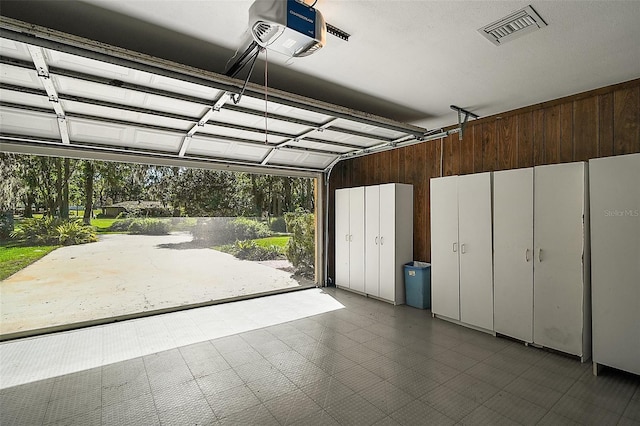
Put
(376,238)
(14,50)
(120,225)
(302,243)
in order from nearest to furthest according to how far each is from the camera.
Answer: (14,50) < (120,225) < (376,238) < (302,243)

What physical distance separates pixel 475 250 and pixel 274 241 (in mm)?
3772

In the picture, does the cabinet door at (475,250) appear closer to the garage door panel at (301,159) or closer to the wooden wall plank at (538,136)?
the wooden wall plank at (538,136)

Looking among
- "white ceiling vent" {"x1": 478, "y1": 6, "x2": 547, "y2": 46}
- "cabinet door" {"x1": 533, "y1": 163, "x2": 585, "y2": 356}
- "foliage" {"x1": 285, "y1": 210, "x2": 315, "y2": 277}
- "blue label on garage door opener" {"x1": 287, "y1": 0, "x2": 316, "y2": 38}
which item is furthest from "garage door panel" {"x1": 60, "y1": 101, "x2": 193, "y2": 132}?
"cabinet door" {"x1": 533, "y1": 163, "x2": 585, "y2": 356}

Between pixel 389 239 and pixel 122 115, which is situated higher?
pixel 122 115

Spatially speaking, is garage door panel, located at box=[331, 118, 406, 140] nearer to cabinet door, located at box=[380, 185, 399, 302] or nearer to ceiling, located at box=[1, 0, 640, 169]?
ceiling, located at box=[1, 0, 640, 169]

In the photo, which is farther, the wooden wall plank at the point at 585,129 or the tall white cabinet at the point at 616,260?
the wooden wall plank at the point at 585,129

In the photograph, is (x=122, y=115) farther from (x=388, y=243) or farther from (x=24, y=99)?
(x=388, y=243)

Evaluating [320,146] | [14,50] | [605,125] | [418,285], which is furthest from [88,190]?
[605,125]

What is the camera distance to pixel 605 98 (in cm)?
336

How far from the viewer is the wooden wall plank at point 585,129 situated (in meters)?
3.44

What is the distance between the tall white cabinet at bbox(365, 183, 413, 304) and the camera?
509 centimetres

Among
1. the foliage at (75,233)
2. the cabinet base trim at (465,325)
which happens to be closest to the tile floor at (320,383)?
the cabinet base trim at (465,325)

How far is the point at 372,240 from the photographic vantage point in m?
5.48

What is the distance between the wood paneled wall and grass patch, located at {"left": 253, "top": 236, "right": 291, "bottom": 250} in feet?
6.85
